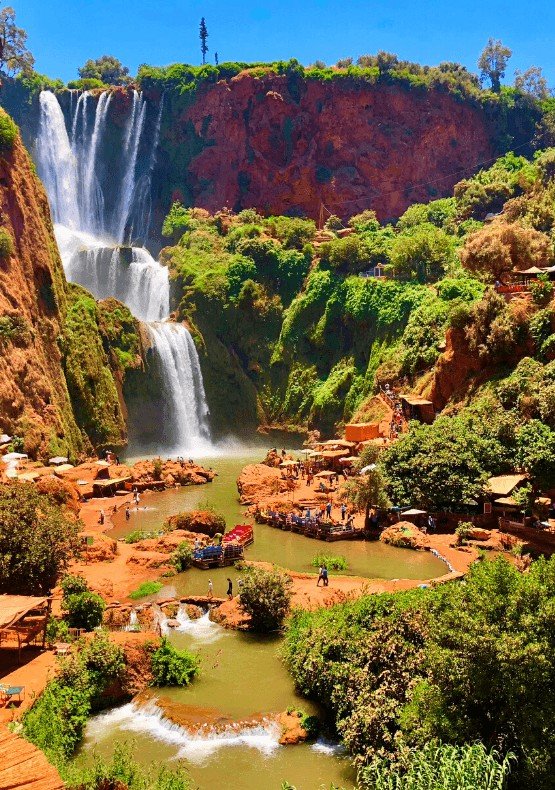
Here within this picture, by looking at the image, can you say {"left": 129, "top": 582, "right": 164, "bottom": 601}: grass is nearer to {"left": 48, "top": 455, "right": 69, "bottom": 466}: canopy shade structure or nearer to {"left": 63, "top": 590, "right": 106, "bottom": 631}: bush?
{"left": 63, "top": 590, "right": 106, "bottom": 631}: bush

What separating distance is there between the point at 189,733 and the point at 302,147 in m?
69.1

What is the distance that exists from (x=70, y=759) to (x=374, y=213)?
64.7 meters

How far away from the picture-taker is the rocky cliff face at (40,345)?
40.0 metres

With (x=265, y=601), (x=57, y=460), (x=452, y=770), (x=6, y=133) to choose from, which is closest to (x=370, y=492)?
(x=265, y=601)

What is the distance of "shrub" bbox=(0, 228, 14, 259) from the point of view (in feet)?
138

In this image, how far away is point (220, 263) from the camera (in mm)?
64750

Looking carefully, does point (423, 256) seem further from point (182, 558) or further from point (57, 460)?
point (182, 558)

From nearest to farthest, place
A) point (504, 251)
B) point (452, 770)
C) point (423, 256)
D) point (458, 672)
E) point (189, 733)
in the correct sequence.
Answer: point (452, 770)
point (458, 672)
point (189, 733)
point (504, 251)
point (423, 256)

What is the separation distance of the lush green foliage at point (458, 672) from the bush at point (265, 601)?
4.36 m

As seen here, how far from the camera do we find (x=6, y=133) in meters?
44.1

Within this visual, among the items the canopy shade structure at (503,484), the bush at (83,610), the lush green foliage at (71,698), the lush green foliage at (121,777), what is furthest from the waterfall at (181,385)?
the lush green foliage at (121,777)

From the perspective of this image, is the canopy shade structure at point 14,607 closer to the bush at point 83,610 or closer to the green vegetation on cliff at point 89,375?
the bush at point 83,610

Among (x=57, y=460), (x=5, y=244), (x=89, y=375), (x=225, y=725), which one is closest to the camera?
(x=225, y=725)

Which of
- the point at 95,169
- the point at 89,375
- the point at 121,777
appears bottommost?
the point at 121,777
